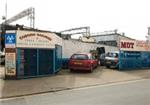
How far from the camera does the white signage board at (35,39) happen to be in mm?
19000

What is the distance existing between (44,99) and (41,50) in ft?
27.6

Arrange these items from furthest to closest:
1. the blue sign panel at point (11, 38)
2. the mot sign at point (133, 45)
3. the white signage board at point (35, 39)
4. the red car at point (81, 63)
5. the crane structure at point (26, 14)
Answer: the crane structure at point (26, 14) → the mot sign at point (133, 45) → the red car at point (81, 63) → the white signage board at point (35, 39) → the blue sign panel at point (11, 38)

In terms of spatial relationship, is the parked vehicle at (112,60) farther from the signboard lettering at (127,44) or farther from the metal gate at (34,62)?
the metal gate at (34,62)

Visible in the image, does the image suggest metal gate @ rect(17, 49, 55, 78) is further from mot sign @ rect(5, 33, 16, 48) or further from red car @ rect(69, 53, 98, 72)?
red car @ rect(69, 53, 98, 72)

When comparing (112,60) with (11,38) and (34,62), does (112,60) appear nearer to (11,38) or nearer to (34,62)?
(34,62)

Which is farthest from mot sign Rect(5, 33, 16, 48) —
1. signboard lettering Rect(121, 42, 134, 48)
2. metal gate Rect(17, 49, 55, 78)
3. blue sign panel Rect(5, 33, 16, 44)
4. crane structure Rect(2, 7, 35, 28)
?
crane structure Rect(2, 7, 35, 28)

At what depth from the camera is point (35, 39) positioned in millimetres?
19938

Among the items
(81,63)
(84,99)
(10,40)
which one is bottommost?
(84,99)

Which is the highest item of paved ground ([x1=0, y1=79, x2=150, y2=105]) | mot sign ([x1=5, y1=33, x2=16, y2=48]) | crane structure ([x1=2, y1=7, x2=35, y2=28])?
crane structure ([x1=2, y1=7, x2=35, y2=28])

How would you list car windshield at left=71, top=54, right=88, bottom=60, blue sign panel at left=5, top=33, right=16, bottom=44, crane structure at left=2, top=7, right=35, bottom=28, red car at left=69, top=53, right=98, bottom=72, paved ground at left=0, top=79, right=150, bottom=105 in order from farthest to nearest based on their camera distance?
1. crane structure at left=2, top=7, right=35, bottom=28
2. car windshield at left=71, top=54, right=88, bottom=60
3. red car at left=69, top=53, right=98, bottom=72
4. blue sign panel at left=5, top=33, right=16, bottom=44
5. paved ground at left=0, top=79, right=150, bottom=105

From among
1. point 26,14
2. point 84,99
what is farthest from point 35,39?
point 26,14

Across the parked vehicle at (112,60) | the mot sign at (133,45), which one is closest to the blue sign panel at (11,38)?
the parked vehicle at (112,60)

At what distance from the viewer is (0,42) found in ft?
87.4

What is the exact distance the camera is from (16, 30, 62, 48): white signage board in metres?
19.0
